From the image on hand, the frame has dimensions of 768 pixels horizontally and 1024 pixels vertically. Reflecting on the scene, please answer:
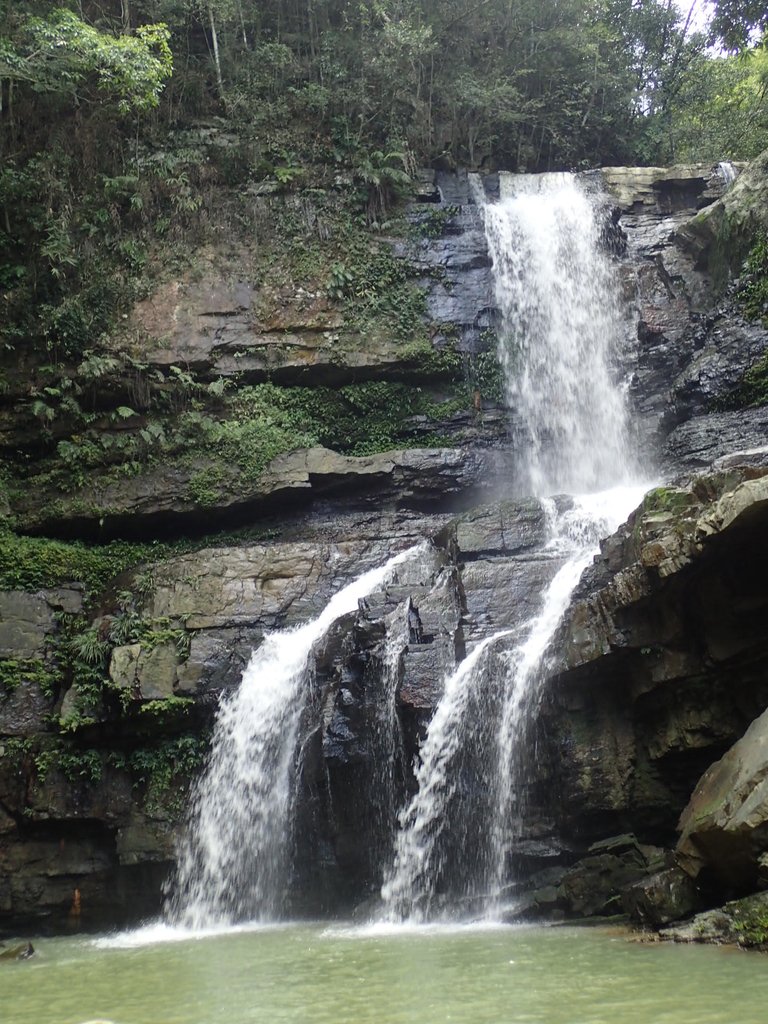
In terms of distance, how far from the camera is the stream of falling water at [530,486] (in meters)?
8.84

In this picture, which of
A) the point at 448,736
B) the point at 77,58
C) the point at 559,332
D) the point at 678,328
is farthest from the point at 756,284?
the point at 77,58

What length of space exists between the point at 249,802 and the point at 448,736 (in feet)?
10.5

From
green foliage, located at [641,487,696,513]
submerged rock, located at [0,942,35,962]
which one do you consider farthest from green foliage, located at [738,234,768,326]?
submerged rock, located at [0,942,35,962]

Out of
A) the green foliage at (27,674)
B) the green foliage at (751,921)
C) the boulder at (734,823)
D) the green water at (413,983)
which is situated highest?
the green foliage at (27,674)

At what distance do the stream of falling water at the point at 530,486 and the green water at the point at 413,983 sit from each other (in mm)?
1157

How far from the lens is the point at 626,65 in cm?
2259

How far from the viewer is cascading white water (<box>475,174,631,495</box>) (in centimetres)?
1617

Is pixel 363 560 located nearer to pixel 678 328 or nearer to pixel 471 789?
pixel 471 789

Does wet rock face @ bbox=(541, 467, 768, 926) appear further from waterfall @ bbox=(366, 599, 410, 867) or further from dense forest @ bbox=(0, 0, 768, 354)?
dense forest @ bbox=(0, 0, 768, 354)

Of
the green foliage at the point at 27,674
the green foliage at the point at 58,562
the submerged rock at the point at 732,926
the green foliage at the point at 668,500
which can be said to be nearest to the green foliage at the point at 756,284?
the green foliage at the point at 668,500

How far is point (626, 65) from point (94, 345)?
16.3 meters

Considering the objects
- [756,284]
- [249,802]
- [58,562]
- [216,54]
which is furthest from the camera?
[216,54]

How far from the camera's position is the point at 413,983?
5.38 metres

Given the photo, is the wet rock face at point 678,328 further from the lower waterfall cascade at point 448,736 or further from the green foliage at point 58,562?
the green foliage at point 58,562
